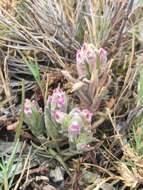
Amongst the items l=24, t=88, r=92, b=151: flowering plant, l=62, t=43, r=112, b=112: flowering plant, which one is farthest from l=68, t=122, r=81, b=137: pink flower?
l=62, t=43, r=112, b=112: flowering plant

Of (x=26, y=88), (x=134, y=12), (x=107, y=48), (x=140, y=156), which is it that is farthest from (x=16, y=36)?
(x=140, y=156)

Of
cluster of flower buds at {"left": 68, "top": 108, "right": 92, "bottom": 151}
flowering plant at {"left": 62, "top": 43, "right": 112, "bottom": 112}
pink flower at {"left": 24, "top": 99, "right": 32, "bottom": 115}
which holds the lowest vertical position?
cluster of flower buds at {"left": 68, "top": 108, "right": 92, "bottom": 151}

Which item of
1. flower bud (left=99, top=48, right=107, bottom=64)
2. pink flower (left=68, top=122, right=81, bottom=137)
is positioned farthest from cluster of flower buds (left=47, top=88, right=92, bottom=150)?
flower bud (left=99, top=48, right=107, bottom=64)

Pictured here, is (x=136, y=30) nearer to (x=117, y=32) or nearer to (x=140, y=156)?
(x=117, y=32)

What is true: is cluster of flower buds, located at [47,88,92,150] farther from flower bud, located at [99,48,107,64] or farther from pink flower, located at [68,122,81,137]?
flower bud, located at [99,48,107,64]

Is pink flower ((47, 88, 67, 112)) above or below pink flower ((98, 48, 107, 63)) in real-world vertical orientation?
below

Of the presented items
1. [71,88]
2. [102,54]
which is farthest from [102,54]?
[71,88]

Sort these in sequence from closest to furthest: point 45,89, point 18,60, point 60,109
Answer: point 60,109
point 45,89
point 18,60

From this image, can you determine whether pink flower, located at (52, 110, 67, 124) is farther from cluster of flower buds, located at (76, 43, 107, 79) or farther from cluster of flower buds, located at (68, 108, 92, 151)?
cluster of flower buds, located at (76, 43, 107, 79)
